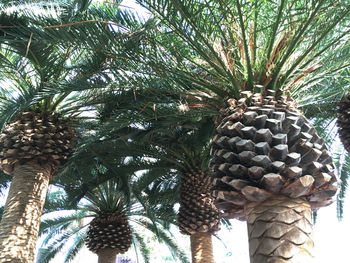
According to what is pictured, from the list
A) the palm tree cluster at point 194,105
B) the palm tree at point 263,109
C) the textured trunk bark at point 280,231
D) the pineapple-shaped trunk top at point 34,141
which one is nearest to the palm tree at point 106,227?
the palm tree cluster at point 194,105

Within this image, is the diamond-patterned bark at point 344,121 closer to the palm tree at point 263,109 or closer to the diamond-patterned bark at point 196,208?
the palm tree at point 263,109

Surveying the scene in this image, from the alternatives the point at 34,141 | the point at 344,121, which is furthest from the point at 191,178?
the point at 34,141

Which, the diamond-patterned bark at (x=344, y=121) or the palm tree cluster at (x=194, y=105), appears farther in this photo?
the diamond-patterned bark at (x=344, y=121)

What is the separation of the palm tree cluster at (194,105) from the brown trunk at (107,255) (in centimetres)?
222

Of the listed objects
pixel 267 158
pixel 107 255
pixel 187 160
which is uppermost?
pixel 187 160

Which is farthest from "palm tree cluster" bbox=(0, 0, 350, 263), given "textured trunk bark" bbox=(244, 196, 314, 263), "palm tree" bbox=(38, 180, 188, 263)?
"palm tree" bbox=(38, 180, 188, 263)

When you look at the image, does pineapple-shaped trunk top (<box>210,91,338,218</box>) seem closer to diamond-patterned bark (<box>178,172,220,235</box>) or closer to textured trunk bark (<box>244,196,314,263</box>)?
textured trunk bark (<box>244,196,314,263</box>)

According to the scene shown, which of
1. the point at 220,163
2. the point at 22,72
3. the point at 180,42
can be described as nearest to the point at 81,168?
the point at 22,72

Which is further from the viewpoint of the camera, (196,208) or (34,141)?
(196,208)

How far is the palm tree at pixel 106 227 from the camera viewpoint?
10688mm

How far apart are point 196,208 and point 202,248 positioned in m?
0.86

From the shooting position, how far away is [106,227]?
11062 millimetres

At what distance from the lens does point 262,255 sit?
344 cm

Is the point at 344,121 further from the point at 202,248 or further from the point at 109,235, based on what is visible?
the point at 109,235
